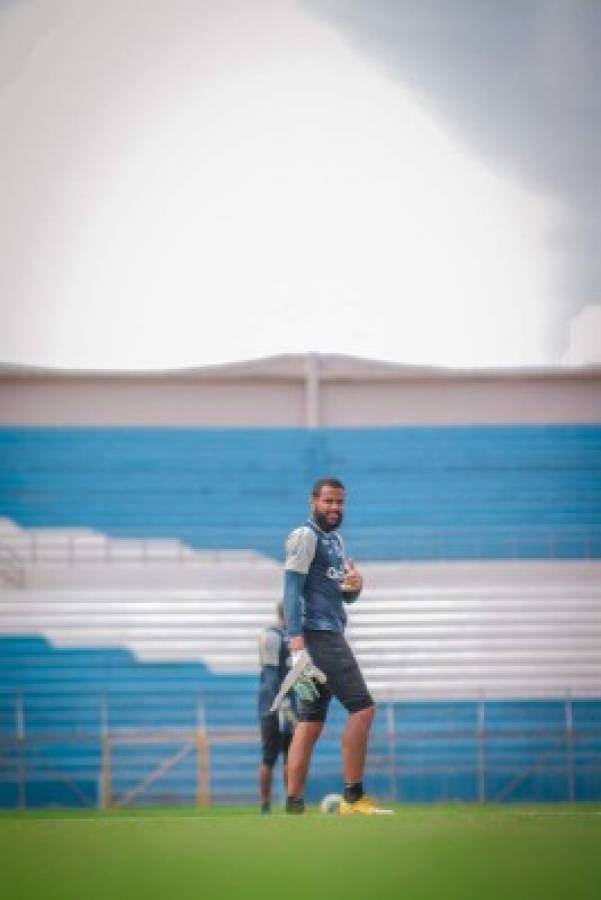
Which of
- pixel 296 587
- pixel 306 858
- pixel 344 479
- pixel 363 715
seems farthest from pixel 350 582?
pixel 344 479

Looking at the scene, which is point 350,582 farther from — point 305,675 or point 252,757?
point 252,757

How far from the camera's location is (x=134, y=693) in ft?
56.1

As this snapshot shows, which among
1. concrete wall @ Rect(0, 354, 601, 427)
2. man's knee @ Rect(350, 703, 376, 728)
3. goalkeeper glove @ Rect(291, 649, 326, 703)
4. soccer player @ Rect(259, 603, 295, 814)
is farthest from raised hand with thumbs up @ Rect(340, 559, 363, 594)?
concrete wall @ Rect(0, 354, 601, 427)

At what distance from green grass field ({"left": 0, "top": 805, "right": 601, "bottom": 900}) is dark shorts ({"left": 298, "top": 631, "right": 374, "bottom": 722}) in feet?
6.06

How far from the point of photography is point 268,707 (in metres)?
10.5

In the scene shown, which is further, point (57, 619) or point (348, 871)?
point (57, 619)

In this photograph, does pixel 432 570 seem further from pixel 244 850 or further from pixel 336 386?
pixel 244 850

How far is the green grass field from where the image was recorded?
3512mm

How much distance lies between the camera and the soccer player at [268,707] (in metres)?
10.4

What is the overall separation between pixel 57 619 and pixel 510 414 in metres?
5.07

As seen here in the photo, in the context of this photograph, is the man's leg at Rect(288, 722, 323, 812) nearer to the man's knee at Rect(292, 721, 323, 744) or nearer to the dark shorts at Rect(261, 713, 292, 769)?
the man's knee at Rect(292, 721, 323, 744)

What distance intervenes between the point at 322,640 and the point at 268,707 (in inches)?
149

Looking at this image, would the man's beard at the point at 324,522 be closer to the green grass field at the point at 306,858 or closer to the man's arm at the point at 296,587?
the man's arm at the point at 296,587

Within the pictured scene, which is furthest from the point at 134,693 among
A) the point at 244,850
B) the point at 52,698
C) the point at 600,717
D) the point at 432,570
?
the point at 244,850
